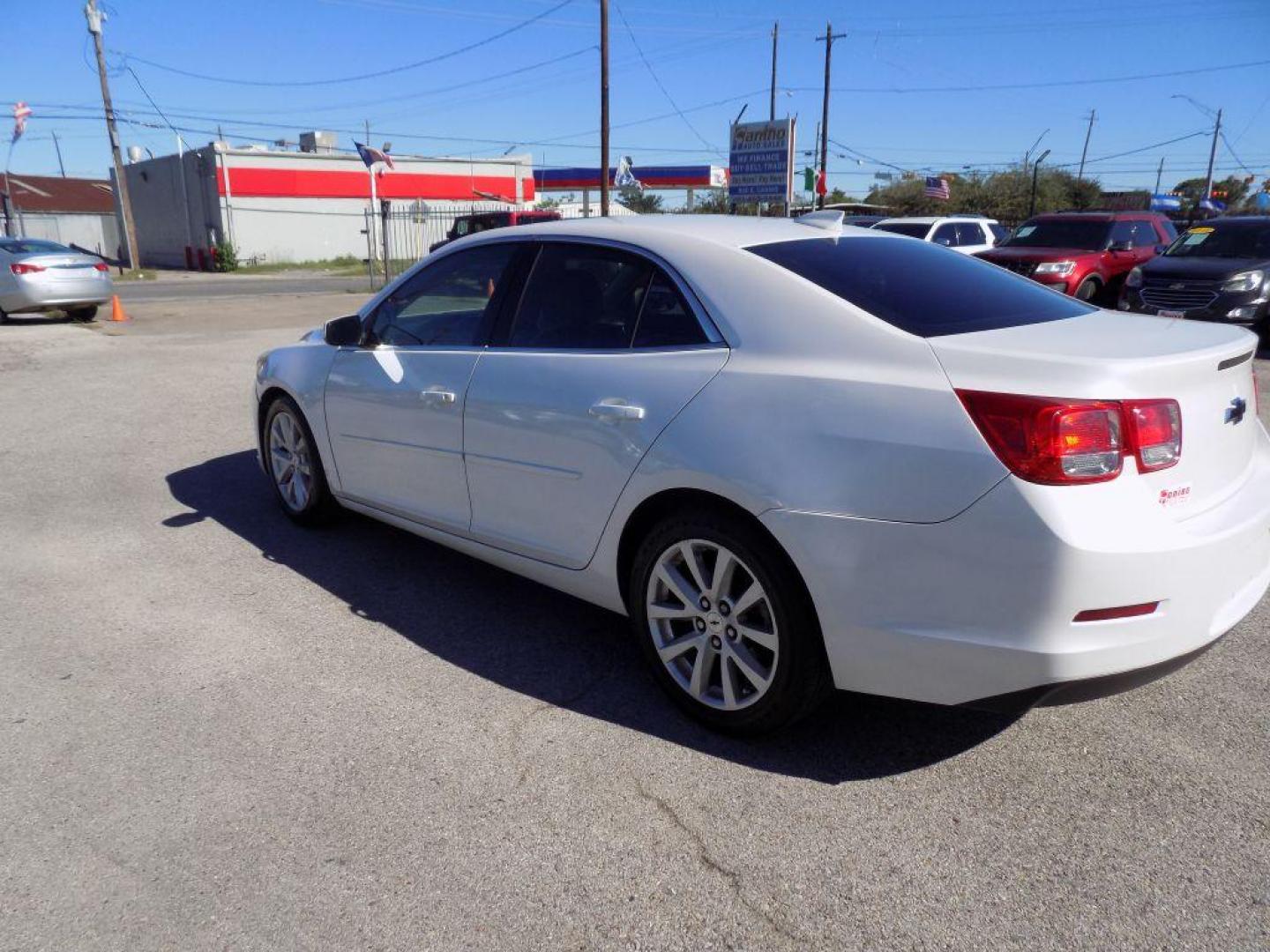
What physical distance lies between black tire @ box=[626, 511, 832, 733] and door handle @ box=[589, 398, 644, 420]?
14.6 inches

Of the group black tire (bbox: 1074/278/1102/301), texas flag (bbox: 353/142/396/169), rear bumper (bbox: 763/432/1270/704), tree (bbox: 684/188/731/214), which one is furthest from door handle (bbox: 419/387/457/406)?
tree (bbox: 684/188/731/214)

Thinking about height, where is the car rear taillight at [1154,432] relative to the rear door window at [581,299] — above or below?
below

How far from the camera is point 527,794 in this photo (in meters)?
2.92

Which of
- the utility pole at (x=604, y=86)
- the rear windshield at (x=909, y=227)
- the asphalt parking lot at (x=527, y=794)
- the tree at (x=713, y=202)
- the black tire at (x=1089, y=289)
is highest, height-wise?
the utility pole at (x=604, y=86)

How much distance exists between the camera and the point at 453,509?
411 cm

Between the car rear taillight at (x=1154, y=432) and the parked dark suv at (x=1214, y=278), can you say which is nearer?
the car rear taillight at (x=1154, y=432)

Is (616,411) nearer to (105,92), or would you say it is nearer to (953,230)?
(953,230)

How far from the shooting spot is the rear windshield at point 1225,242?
12445 mm

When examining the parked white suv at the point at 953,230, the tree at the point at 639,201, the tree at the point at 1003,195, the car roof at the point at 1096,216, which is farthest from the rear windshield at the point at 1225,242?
the tree at the point at 639,201

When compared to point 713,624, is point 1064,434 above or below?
above

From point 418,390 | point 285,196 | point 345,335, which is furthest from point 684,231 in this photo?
point 285,196

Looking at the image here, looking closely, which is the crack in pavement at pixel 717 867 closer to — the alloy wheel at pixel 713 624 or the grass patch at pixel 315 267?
the alloy wheel at pixel 713 624

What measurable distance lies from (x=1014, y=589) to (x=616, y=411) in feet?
4.65

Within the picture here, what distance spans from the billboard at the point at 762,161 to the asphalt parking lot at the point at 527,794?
77.3ft
